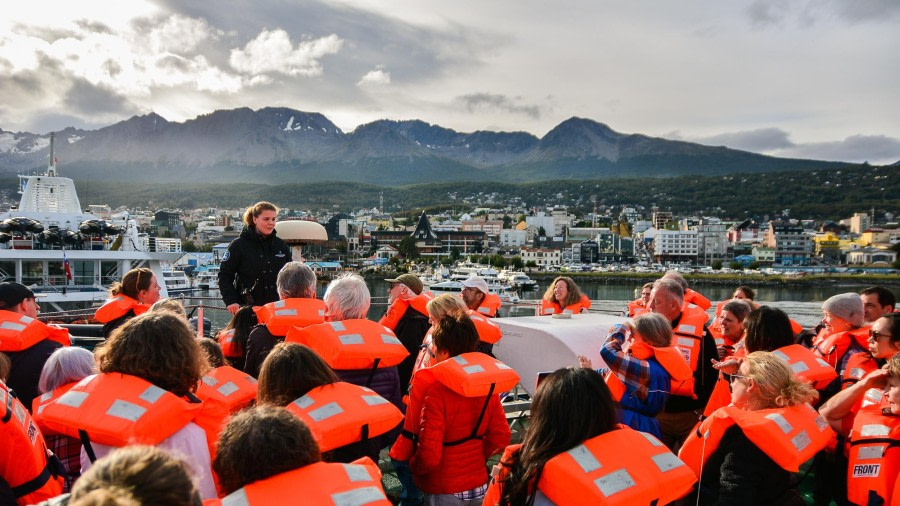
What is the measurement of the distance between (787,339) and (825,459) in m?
0.66

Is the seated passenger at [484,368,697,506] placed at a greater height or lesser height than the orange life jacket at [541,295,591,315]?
greater

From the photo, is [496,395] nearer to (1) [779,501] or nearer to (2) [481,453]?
(2) [481,453]

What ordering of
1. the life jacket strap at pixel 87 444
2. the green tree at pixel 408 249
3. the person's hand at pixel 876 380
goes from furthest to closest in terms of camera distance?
the green tree at pixel 408 249
the person's hand at pixel 876 380
the life jacket strap at pixel 87 444

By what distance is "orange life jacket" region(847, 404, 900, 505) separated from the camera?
2.43m

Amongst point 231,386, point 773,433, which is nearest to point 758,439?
point 773,433

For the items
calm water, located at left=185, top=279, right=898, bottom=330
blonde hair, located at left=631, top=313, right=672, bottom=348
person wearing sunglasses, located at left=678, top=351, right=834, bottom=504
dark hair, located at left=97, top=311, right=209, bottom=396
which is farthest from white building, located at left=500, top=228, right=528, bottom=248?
dark hair, located at left=97, top=311, right=209, bottom=396

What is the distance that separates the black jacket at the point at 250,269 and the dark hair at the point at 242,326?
0.95 m

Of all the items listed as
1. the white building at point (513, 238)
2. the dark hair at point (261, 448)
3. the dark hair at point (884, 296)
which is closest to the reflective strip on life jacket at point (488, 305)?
the dark hair at point (884, 296)

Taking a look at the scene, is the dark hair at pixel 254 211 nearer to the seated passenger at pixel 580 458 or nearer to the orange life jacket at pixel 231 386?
the orange life jacket at pixel 231 386

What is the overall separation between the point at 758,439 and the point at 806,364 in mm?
1226

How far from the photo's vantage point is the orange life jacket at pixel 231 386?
2.65 meters

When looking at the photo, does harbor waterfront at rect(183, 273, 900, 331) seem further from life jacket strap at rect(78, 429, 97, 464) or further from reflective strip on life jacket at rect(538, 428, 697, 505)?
reflective strip on life jacket at rect(538, 428, 697, 505)

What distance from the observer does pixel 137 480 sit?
3.69 ft

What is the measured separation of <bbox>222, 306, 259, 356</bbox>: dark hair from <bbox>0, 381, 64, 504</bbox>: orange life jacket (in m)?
1.62
